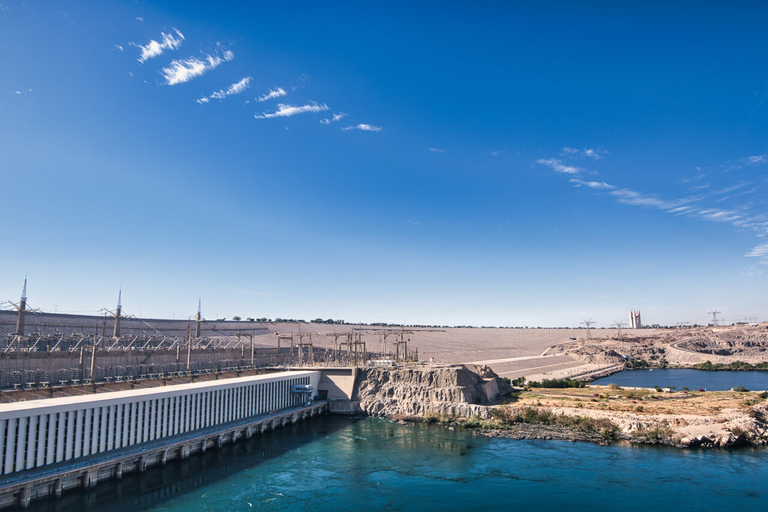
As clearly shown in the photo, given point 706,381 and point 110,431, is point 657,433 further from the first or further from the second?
point 706,381

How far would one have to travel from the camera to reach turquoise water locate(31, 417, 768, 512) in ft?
95.3

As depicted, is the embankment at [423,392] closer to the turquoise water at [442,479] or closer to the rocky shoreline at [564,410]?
the rocky shoreline at [564,410]

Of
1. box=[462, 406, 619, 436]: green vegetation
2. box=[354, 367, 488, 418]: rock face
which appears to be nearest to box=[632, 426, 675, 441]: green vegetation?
box=[462, 406, 619, 436]: green vegetation

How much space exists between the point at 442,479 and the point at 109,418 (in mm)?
25555

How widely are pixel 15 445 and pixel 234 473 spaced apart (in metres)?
14.4

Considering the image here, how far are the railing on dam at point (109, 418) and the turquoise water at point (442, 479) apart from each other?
317 centimetres

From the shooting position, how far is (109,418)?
33.7 m

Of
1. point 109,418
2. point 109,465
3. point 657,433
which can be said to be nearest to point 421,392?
point 657,433

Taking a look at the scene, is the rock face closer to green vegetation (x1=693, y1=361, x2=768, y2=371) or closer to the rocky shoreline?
the rocky shoreline

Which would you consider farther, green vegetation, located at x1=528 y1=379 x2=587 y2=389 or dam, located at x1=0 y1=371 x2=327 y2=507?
green vegetation, located at x1=528 y1=379 x2=587 y2=389

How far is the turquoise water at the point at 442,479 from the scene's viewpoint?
29.1 m

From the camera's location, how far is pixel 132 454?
1320 inches

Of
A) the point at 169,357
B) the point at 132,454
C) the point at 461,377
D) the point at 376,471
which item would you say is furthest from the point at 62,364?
the point at 461,377

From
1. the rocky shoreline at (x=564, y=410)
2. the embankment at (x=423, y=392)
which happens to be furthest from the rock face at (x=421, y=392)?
the rocky shoreline at (x=564, y=410)
